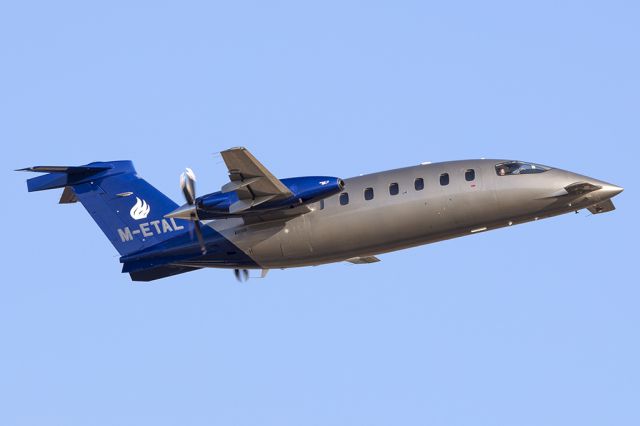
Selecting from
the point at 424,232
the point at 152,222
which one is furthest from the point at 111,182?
the point at 424,232

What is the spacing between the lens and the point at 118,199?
5303 centimetres

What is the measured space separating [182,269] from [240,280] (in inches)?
103

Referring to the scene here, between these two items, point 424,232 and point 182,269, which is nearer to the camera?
point 424,232

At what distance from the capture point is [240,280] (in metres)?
51.4

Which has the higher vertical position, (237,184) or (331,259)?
(237,184)

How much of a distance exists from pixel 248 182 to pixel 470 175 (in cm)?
870

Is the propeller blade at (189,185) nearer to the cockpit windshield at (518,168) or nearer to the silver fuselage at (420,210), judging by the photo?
the silver fuselage at (420,210)

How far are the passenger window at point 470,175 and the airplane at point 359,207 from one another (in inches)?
1.5

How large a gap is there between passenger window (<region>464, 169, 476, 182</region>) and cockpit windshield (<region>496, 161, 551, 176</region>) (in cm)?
95

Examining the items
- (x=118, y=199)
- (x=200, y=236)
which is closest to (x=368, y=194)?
(x=200, y=236)

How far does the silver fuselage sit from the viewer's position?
1864 inches

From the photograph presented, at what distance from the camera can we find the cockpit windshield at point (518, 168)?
157 ft

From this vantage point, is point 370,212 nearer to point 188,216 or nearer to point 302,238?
point 302,238

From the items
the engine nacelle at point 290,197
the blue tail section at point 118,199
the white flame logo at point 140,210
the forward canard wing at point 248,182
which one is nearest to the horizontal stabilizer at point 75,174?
the blue tail section at point 118,199
